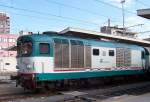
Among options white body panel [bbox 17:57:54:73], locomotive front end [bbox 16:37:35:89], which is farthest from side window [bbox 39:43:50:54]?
locomotive front end [bbox 16:37:35:89]

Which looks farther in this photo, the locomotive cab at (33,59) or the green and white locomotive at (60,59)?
the green and white locomotive at (60,59)

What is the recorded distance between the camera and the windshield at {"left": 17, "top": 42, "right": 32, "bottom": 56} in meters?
19.5

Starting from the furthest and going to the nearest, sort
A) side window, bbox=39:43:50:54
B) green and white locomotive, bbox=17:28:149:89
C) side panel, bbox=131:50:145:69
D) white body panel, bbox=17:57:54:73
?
side panel, bbox=131:50:145:69 → side window, bbox=39:43:50:54 → green and white locomotive, bbox=17:28:149:89 → white body panel, bbox=17:57:54:73

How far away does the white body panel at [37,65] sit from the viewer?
62.5ft

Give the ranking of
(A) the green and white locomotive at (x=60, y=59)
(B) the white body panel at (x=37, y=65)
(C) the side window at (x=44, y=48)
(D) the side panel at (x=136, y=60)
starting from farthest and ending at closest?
(D) the side panel at (x=136, y=60) → (C) the side window at (x=44, y=48) → (A) the green and white locomotive at (x=60, y=59) → (B) the white body panel at (x=37, y=65)

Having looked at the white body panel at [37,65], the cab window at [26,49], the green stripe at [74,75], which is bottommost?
the green stripe at [74,75]

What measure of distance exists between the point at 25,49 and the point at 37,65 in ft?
4.82

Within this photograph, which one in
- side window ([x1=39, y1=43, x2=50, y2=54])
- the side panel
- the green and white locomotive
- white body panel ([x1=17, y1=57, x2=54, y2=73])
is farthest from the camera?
the side panel

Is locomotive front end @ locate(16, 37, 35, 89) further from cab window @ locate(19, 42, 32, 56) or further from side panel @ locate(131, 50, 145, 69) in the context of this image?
side panel @ locate(131, 50, 145, 69)

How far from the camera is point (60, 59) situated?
20219 millimetres

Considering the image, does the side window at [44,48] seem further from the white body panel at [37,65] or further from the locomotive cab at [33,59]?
the white body panel at [37,65]

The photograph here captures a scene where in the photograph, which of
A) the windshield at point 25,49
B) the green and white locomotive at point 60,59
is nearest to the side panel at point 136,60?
the green and white locomotive at point 60,59

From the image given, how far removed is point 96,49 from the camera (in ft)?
77.2

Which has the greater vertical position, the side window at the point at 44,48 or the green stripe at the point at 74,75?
the side window at the point at 44,48
